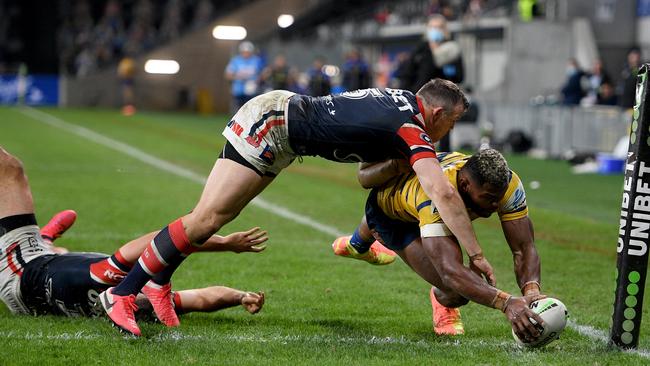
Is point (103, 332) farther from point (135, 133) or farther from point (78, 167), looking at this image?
point (135, 133)

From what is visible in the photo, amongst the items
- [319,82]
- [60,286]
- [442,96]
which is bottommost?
[319,82]

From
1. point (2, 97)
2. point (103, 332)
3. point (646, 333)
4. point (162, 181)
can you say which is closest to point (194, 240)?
point (103, 332)

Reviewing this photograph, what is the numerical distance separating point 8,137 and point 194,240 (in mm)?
18798

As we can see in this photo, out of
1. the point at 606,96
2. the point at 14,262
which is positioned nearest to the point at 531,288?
the point at 14,262

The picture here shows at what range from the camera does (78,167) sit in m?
17.8

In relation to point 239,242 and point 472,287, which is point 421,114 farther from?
point 239,242

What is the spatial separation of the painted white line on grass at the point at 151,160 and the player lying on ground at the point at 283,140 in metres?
4.54

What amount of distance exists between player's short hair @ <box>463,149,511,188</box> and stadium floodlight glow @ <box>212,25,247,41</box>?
133ft

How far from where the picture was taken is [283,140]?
6.31 meters

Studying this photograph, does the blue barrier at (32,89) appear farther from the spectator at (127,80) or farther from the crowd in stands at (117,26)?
the spectator at (127,80)

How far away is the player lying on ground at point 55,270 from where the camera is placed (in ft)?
21.4

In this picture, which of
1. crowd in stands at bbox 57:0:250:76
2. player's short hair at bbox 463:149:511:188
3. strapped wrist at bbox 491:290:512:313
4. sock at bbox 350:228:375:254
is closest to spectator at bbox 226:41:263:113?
crowd in stands at bbox 57:0:250:76

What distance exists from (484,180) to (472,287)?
599 millimetres

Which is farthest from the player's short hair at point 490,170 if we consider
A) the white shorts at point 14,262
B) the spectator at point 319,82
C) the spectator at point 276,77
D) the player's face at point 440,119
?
the spectator at point 319,82
